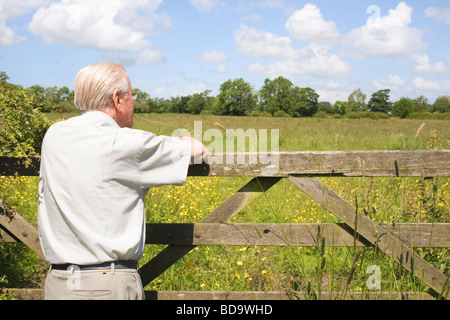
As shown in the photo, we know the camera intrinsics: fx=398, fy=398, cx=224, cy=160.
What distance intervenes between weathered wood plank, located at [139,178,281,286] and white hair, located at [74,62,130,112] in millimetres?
1096

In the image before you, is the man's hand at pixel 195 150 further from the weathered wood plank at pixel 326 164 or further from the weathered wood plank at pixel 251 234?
the weathered wood plank at pixel 251 234

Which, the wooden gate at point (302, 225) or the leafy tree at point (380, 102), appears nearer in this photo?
the wooden gate at point (302, 225)

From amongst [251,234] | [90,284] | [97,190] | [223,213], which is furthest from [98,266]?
[251,234]

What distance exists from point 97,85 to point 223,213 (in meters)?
1.31

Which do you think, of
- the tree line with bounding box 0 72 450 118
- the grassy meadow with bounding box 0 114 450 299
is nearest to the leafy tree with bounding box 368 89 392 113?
the tree line with bounding box 0 72 450 118

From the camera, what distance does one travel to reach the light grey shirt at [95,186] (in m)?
1.79

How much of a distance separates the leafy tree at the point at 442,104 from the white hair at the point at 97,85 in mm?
62184

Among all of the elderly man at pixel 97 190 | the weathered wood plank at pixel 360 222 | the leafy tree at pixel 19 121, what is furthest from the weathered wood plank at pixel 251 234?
the leafy tree at pixel 19 121

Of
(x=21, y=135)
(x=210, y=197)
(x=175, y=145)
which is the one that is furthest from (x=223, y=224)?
(x=210, y=197)

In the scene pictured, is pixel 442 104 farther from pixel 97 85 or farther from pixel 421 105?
pixel 97 85

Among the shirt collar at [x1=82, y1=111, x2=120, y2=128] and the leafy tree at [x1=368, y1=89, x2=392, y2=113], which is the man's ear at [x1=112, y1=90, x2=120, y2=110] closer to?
the shirt collar at [x1=82, y1=111, x2=120, y2=128]

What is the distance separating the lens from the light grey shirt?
1.79 meters
